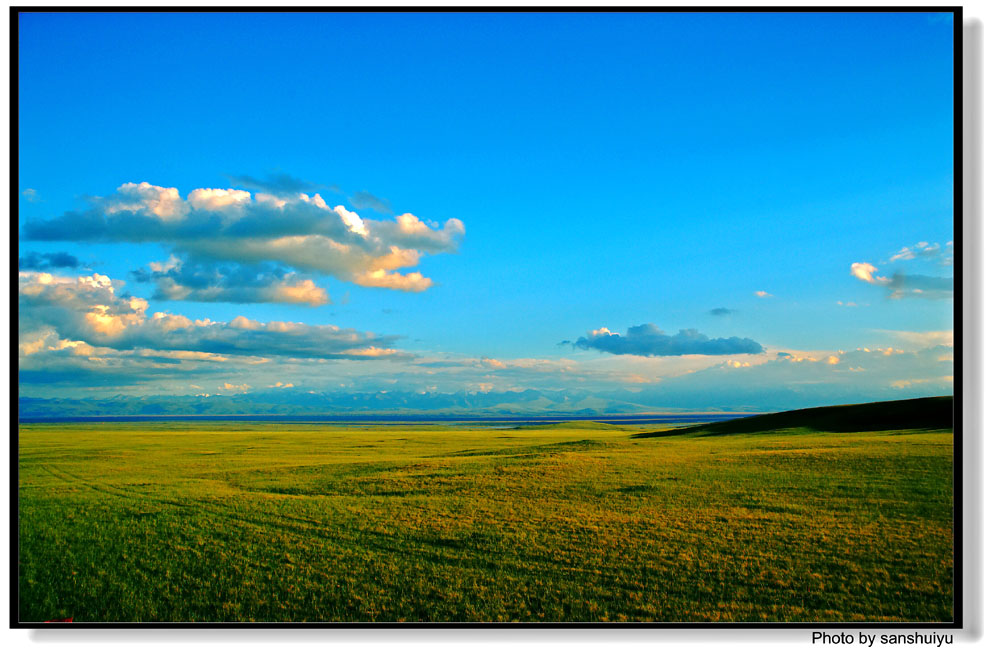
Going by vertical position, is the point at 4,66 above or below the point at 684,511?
above

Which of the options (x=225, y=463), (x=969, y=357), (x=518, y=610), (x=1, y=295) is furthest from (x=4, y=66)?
→ (x=225, y=463)

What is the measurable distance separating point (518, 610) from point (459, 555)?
2.32 meters

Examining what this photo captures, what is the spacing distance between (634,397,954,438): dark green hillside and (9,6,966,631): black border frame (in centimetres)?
2480

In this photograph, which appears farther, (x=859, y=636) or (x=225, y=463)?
(x=225, y=463)

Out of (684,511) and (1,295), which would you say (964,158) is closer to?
(684,511)

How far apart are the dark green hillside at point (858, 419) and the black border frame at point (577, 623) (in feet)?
81.4

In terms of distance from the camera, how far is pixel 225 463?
28156 mm

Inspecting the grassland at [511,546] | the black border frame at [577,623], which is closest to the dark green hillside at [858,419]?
the grassland at [511,546]

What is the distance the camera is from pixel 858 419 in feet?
125

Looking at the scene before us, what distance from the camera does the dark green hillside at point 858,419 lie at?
108 feet

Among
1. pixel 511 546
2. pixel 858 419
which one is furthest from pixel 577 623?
pixel 858 419

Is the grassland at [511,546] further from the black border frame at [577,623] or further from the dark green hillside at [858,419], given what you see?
the dark green hillside at [858,419]

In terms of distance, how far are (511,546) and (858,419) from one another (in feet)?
116

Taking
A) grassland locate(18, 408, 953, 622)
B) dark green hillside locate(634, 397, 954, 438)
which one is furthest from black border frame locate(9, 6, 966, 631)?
dark green hillside locate(634, 397, 954, 438)
